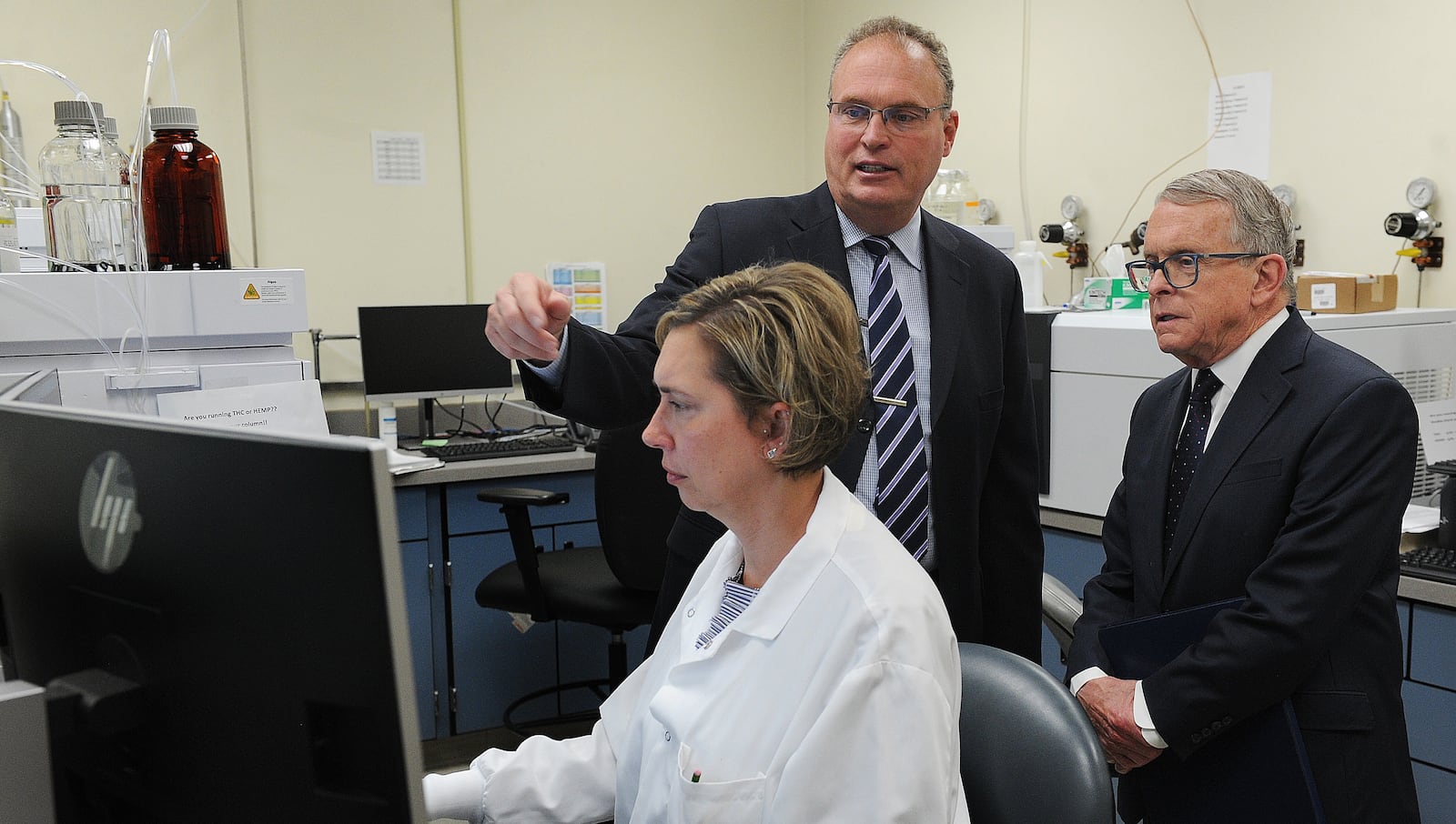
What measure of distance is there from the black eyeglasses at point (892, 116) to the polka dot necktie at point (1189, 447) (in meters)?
0.58

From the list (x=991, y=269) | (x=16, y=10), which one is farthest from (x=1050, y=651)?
(x=16, y=10)

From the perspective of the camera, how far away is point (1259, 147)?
2.88 metres

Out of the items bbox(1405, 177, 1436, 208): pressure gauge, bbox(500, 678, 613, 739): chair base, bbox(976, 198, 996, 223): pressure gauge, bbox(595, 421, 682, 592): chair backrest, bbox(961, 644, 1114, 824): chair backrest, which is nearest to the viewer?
bbox(961, 644, 1114, 824): chair backrest

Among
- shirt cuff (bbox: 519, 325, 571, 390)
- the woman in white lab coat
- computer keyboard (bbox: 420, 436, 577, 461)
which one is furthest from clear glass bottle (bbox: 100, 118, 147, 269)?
computer keyboard (bbox: 420, 436, 577, 461)

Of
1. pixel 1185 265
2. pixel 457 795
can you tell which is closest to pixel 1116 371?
pixel 1185 265

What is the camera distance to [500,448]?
11.2ft

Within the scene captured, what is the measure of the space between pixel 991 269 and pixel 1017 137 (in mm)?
2063

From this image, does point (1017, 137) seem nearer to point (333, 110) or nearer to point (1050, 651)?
point (1050, 651)

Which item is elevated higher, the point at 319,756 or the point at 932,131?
the point at 932,131

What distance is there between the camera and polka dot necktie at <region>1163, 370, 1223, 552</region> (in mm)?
1643

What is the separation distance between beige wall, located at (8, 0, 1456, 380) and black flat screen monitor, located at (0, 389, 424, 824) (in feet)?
9.02

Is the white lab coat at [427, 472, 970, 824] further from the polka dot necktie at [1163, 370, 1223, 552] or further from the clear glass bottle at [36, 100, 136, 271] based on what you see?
the clear glass bottle at [36, 100, 136, 271]

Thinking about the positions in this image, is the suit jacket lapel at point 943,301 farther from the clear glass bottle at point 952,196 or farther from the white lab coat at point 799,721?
the clear glass bottle at point 952,196

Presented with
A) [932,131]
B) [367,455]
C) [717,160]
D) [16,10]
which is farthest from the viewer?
[717,160]
